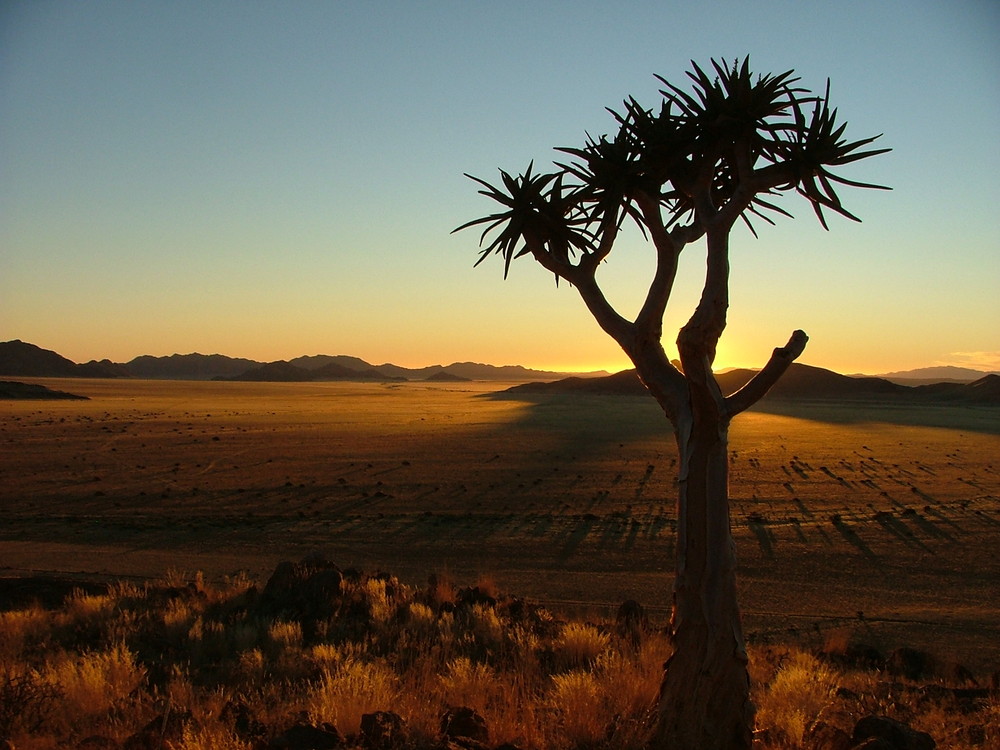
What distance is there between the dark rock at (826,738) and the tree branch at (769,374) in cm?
265

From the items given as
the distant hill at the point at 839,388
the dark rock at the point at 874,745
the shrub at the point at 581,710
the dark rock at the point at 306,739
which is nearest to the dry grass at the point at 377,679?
the shrub at the point at 581,710

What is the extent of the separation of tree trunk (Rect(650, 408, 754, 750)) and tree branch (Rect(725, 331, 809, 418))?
0.20 metres

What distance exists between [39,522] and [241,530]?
625 centimetres

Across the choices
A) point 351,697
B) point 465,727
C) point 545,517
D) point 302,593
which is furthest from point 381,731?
point 545,517

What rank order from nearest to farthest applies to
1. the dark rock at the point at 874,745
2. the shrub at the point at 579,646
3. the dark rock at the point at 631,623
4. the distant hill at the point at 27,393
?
1. the dark rock at the point at 874,745
2. the shrub at the point at 579,646
3. the dark rock at the point at 631,623
4. the distant hill at the point at 27,393

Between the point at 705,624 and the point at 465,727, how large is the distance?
6.91 ft

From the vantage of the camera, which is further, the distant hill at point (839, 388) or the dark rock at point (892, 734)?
the distant hill at point (839, 388)

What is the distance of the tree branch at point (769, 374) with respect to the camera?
5.92m

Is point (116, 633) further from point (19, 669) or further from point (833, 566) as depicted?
point (833, 566)

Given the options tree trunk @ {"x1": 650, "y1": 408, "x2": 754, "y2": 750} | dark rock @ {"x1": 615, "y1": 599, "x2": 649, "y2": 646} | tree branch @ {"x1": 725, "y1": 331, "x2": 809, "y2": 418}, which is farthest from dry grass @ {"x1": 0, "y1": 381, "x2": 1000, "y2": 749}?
tree branch @ {"x1": 725, "y1": 331, "x2": 809, "y2": 418}

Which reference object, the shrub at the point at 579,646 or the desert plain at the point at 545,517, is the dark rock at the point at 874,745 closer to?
the shrub at the point at 579,646

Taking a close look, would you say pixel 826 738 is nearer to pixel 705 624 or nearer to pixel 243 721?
pixel 705 624

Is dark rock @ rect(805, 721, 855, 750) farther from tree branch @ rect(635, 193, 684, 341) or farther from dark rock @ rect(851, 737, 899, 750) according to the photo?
tree branch @ rect(635, 193, 684, 341)

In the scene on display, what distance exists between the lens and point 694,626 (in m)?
5.95
